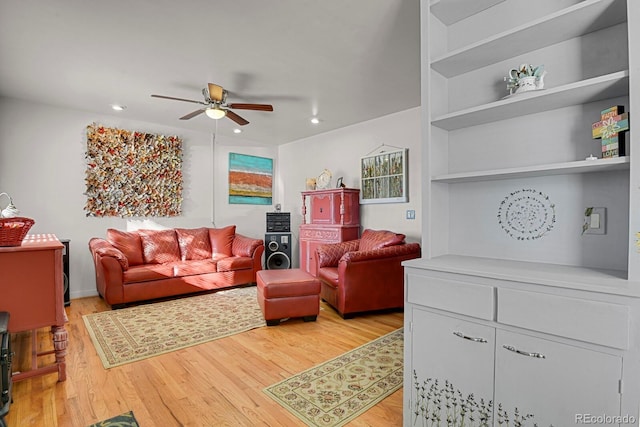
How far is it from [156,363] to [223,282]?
7.03ft

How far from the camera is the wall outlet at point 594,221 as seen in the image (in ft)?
4.67

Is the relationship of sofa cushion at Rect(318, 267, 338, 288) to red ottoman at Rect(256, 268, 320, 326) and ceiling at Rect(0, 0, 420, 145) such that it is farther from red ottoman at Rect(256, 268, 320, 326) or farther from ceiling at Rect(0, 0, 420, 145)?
ceiling at Rect(0, 0, 420, 145)

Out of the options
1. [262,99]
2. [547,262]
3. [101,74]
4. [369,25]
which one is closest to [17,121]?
[101,74]

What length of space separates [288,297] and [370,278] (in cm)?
91

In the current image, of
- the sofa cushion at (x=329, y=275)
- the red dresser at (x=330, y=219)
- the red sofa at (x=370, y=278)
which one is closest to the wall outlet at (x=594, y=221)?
the red sofa at (x=370, y=278)

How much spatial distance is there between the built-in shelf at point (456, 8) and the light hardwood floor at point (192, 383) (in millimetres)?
2253

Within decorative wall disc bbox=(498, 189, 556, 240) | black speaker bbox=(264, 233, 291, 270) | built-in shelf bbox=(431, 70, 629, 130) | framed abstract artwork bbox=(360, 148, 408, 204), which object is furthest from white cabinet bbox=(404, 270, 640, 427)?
black speaker bbox=(264, 233, 291, 270)

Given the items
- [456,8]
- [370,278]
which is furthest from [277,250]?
[456,8]

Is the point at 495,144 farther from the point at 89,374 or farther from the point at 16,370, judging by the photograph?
the point at 16,370

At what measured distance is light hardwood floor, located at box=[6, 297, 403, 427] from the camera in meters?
1.80

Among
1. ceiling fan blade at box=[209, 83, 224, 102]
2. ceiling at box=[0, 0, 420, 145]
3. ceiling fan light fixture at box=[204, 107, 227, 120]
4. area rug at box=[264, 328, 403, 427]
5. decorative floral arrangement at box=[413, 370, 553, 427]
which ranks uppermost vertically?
ceiling at box=[0, 0, 420, 145]

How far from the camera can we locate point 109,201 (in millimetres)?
4484

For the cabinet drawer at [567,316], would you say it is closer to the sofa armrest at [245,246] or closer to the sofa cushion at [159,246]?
the sofa armrest at [245,246]

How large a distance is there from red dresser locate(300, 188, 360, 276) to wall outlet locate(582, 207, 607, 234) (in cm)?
331
